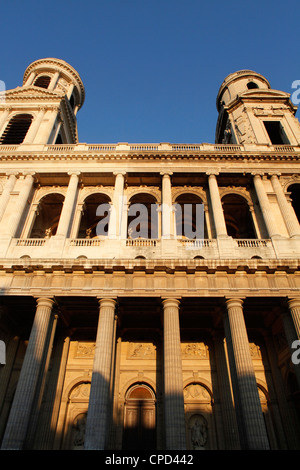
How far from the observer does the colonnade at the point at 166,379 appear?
11977 mm

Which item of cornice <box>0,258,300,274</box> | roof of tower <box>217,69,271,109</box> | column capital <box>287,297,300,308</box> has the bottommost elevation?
column capital <box>287,297,300,308</box>

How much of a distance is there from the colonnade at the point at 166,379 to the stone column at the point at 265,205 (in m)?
4.53

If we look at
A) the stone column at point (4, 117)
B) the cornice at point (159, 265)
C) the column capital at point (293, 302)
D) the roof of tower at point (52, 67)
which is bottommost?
the column capital at point (293, 302)

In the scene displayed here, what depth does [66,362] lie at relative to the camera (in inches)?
701

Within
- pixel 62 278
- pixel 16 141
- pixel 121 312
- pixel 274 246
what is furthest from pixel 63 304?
pixel 16 141

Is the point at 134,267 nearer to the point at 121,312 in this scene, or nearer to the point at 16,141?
the point at 121,312

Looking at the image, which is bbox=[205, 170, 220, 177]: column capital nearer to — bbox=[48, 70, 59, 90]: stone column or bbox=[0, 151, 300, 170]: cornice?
bbox=[0, 151, 300, 170]: cornice

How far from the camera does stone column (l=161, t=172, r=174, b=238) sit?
705 inches

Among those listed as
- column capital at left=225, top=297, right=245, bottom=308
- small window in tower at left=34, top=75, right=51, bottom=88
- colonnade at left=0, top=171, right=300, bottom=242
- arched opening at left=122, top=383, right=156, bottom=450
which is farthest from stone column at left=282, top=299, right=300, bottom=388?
small window in tower at left=34, top=75, right=51, bottom=88

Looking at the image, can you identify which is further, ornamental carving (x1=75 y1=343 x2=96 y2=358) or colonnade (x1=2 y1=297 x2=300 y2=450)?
ornamental carving (x1=75 y1=343 x2=96 y2=358)

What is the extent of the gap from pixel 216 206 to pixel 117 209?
5.78 m

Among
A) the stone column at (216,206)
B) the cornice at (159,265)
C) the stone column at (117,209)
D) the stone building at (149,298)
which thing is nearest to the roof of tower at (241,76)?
the stone building at (149,298)

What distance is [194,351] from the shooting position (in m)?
18.2

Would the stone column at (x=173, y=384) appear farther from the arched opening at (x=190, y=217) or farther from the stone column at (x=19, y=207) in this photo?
the stone column at (x=19, y=207)
